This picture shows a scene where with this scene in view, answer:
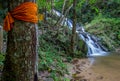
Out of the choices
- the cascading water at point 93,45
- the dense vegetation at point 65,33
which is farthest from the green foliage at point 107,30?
the cascading water at point 93,45

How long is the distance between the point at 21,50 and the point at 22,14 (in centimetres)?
50

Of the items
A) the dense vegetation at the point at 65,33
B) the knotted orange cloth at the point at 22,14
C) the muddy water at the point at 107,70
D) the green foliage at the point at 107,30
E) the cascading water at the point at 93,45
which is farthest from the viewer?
the green foliage at the point at 107,30

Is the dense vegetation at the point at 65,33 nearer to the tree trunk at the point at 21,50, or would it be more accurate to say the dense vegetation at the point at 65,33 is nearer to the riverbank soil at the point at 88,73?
the riverbank soil at the point at 88,73

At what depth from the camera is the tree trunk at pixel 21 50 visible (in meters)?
3.14

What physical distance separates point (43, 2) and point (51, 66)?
17.8ft

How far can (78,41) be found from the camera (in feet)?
40.9

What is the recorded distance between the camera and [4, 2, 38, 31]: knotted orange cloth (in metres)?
3.09

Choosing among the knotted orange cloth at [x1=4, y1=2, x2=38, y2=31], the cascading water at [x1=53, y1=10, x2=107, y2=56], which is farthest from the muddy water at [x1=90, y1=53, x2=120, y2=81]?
the knotted orange cloth at [x1=4, y1=2, x2=38, y2=31]

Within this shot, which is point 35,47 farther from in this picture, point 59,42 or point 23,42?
point 59,42

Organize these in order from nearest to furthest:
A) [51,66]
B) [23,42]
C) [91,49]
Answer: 1. [23,42]
2. [51,66]
3. [91,49]

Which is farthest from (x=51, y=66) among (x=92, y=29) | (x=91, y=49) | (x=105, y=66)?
(x=92, y=29)

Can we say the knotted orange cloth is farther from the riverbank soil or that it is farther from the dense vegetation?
the riverbank soil

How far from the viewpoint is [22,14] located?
3.11 m

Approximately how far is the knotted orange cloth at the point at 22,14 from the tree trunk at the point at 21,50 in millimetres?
56
